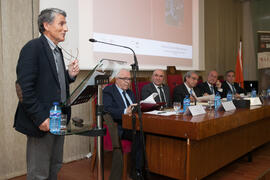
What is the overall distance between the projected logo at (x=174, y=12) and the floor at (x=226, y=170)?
2.51m

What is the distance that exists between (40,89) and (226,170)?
2.19 m

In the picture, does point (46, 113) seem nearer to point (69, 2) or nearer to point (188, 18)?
point (69, 2)

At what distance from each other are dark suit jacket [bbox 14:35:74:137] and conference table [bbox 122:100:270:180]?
0.90 m

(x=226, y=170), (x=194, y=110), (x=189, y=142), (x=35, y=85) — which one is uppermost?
(x=35, y=85)

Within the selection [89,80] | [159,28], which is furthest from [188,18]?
[89,80]

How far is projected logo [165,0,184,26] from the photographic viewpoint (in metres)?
4.31

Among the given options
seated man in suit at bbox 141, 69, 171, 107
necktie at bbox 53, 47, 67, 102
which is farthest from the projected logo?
necktie at bbox 53, 47, 67, 102

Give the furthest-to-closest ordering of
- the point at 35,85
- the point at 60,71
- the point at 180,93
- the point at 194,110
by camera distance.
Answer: the point at 180,93, the point at 194,110, the point at 60,71, the point at 35,85

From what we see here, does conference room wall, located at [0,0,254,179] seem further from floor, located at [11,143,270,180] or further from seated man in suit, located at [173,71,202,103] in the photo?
seated man in suit, located at [173,71,202,103]

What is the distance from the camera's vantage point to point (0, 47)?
2.45 m

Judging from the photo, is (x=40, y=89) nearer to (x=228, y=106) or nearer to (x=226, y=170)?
(x=228, y=106)

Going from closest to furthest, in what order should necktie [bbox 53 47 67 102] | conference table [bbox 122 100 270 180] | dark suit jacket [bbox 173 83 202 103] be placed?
necktie [bbox 53 47 67 102] → conference table [bbox 122 100 270 180] → dark suit jacket [bbox 173 83 202 103]

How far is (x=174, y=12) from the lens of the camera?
4438 millimetres

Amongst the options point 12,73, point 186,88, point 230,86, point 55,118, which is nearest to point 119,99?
point 12,73
